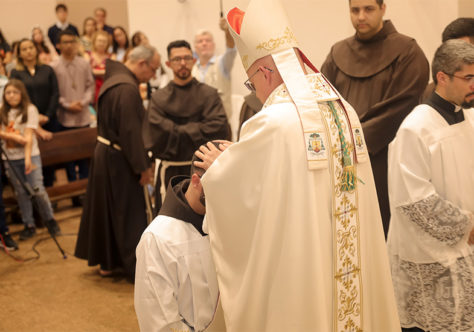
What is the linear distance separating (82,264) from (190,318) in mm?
3452

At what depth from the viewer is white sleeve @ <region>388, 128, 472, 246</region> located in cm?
293

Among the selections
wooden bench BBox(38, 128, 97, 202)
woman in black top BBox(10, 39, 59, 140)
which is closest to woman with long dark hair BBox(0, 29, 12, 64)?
woman in black top BBox(10, 39, 59, 140)

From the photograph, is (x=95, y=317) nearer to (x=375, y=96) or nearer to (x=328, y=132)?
(x=375, y=96)

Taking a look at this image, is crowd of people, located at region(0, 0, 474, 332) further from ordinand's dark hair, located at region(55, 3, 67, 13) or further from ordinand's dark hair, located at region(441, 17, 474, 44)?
ordinand's dark hair, located at region(55, 3, 67, 13)

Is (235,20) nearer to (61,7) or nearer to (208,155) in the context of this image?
(208,155)

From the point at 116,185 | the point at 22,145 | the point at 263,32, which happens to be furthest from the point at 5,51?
the point at 263,32

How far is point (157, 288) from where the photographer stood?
2.30 metres

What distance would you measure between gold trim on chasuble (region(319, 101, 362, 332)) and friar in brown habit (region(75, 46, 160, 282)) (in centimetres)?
288

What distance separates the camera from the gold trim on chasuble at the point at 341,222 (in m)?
2.30

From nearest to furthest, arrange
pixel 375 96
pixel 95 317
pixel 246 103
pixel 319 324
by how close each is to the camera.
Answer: pixel 319 324 → pixel 375 96 → pixel 95 317 → pixel 246 103

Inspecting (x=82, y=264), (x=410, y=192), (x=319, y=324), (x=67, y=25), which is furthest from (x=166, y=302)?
(x=67, y=25)

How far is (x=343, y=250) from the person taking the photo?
7.58ft

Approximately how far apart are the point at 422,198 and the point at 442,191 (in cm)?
17

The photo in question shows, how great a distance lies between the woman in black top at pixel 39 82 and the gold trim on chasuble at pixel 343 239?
5476 mm
